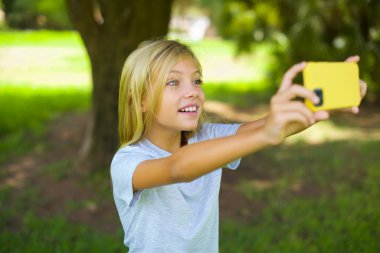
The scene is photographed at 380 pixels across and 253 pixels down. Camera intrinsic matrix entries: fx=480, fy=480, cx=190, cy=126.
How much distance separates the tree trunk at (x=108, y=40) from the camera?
432cm

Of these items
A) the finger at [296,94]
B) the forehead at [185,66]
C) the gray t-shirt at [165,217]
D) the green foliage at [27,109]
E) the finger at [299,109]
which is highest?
the finger at [296,94]

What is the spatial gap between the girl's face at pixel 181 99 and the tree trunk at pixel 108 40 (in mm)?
2867

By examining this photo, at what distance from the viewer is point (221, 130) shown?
6.25ft

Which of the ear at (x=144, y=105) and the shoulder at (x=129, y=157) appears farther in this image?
the ear at (x=144, y=105)

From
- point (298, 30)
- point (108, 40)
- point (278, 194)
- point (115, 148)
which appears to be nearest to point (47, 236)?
point (115, 148)

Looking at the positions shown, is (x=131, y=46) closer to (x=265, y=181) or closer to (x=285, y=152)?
(x=265, y=181)

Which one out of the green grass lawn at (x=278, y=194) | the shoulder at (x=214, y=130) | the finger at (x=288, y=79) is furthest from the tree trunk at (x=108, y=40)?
the finger at (x=288, y=79)

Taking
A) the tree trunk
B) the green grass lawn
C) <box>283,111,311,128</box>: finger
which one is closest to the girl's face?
<box>283,111,311,128</box>: finger

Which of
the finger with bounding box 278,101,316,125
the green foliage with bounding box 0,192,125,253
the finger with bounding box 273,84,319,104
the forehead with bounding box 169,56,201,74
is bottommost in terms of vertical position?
the green foliage with bounding box 0,192,125,253

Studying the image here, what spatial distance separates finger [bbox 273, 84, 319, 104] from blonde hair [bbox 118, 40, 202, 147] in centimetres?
56

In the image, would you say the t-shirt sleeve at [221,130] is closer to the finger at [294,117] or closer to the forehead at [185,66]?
the forehead at [185,66]

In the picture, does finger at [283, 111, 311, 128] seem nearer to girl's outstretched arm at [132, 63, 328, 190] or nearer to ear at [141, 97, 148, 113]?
girl's outstretched arm at [132, 63, 328, 190]

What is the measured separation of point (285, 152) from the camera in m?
5.91

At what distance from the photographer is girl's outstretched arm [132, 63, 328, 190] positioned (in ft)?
3.57
